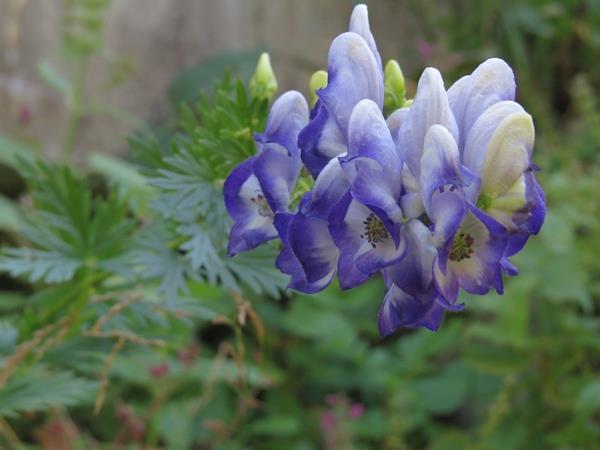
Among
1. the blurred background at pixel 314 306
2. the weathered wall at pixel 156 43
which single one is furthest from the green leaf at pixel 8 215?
the weathered wall at pixel 156 43

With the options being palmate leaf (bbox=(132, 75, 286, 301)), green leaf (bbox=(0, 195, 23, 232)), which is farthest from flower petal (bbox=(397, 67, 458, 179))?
green leaf (bbox=(0, 195, 23, 232))

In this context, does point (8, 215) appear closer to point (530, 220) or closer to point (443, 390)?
point (443, 390)

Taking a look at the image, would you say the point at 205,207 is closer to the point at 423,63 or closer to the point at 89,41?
the point at 89,41

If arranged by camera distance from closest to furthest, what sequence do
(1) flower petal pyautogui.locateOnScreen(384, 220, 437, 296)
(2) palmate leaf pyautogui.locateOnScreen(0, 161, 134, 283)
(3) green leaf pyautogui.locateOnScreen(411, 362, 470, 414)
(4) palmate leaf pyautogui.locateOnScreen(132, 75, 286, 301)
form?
(1) flower petal pyautogui.locateOnScreen(384, 220, 437, 296)
(4) palmate leaf pyautogui.locateOnScreen(132, 75, 286, 301)
(2) palmate leaf pyautogui.locateOnScreen(0, 161, 134, 283)
(3) green leaf pyautogui.locateOnScreen(411, 362, 470, 414)

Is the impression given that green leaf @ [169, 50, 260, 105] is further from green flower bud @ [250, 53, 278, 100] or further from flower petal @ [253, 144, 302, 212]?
flower petal @ [253, 144, 302, 212]

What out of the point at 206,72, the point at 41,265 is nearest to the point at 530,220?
the point at 41,265
